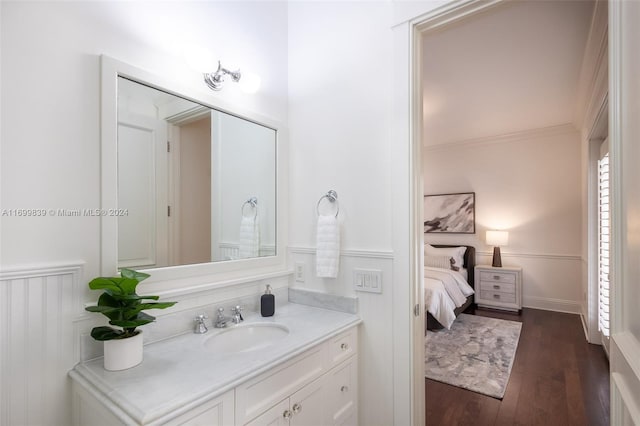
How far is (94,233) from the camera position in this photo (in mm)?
1202

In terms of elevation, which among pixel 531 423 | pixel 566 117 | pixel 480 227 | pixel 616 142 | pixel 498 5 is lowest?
pixel 531 423

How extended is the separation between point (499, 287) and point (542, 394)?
95.8 inches

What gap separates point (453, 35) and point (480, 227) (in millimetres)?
3536

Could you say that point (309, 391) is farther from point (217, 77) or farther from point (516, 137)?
point (516, 137)

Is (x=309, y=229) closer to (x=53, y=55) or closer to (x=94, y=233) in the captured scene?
(x=94, y=233)

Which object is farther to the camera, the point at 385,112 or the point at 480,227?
the point at 480,227

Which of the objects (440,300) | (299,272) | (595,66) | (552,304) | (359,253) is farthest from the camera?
(552,304)

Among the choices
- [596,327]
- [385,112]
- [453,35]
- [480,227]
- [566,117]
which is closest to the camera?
[385,112]

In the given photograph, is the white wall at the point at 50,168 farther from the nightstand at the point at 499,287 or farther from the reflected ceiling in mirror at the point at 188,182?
the nightstand at the point at 499,287

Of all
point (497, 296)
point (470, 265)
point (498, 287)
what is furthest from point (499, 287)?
point (470, 265)

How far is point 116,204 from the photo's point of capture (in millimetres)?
1269

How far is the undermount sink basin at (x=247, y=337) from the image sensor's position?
150 centimetres

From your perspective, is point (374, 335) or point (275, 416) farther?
point (374, 335)

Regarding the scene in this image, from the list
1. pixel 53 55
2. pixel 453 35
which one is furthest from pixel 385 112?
pixel 53 55
